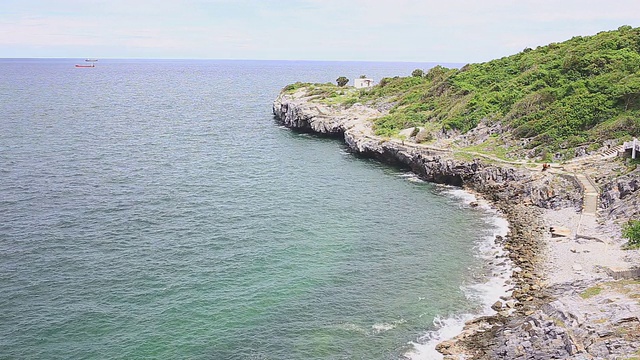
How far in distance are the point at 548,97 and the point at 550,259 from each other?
4821cm

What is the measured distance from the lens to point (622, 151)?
6850cm

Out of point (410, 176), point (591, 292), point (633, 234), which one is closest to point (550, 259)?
point (633, 234)

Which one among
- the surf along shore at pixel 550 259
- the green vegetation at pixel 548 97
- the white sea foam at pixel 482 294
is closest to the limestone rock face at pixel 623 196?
the surf along shore at pixel 550 259

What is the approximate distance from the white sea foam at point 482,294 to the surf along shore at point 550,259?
612 millimetres

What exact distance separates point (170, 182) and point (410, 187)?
124 feet

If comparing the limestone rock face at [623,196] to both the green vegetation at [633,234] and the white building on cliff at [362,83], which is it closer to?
the green vegetation at [633,234]

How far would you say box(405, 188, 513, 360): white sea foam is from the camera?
40338 mm

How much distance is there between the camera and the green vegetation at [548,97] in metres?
80.2

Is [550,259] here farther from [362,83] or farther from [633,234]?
[362,83]

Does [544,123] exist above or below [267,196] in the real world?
above

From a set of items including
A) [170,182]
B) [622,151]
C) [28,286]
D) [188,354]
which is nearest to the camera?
[188,354]

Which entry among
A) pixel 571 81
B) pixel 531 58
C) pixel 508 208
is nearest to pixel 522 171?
pixel 508 208

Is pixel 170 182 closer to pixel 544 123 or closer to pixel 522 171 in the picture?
pixel 522 171

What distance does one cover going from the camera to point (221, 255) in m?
56.2
